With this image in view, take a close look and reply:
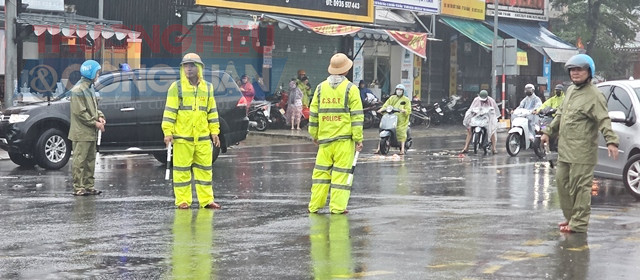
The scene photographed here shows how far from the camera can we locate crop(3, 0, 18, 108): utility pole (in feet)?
65.0

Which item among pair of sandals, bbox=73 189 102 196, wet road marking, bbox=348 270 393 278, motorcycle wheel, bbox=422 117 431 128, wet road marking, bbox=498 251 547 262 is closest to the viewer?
wet road marking, bbox=348 270 393 278

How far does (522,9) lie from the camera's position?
42.8 m

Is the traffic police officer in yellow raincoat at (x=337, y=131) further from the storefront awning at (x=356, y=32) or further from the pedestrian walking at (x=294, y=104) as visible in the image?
the pedestrian walking at (x=294, y=104)

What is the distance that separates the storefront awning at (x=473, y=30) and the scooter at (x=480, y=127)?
14.7 m

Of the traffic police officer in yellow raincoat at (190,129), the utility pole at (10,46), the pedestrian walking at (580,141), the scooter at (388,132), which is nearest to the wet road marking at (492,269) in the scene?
the pedestrian walking at (580,141)

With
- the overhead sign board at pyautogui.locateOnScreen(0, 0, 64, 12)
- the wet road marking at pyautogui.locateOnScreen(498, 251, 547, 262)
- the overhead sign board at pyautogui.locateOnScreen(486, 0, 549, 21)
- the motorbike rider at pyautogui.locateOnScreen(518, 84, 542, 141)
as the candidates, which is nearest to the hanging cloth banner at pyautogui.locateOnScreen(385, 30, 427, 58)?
the overhead sign board at pyautogui.locateOnScreen(486, 0, 549, 21)

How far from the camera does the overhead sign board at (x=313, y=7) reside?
2838cm

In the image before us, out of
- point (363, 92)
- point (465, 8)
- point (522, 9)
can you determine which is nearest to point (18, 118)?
point (363, 92)

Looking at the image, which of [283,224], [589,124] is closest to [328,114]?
[283,224]

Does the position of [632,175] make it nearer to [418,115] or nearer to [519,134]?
[519,134]

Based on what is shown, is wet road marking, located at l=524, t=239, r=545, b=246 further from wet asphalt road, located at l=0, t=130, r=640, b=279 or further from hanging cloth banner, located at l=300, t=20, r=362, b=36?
hanging cloth banner, located at l=300, t=20, r=362, b=36

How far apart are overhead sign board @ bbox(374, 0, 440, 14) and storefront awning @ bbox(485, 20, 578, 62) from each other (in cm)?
416

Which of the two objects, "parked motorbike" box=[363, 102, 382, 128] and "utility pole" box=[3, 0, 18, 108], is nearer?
"utility pole" box=[3, 0, 18, 108]

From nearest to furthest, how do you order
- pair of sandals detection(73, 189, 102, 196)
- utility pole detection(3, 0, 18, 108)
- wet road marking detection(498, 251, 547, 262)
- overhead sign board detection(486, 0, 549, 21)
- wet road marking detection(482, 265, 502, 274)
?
wet road marking detection(482, 265, 502, 274), wet road marking detection(498, 251, 547, 262), pair of sandals detection(73, 189, 102, 196), utility pole detection(3, 0, 18, 108), overhead sign board detection(486, 0, 549, 21)
